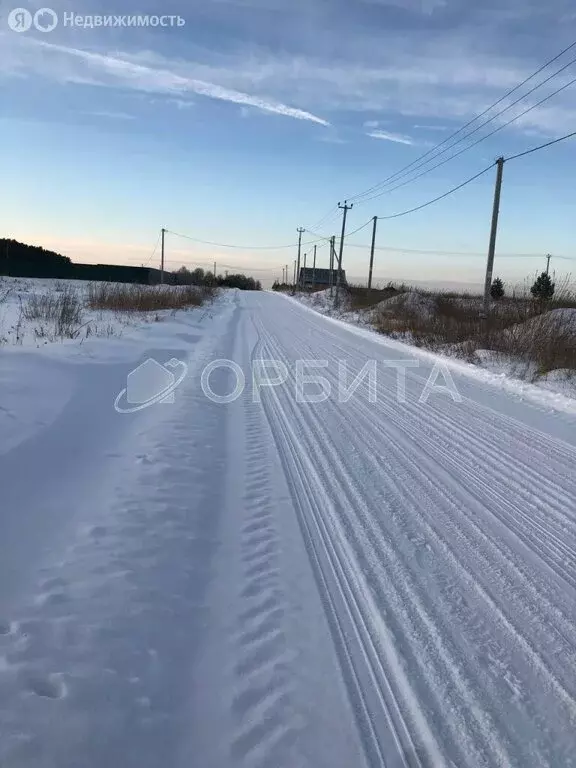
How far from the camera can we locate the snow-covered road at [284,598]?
2.35 metres

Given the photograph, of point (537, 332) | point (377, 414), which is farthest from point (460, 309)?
point (377, 414)

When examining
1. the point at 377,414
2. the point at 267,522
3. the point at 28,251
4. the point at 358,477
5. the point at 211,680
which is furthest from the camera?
the point at 28,251

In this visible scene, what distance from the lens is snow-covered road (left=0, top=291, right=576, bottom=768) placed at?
2.35m

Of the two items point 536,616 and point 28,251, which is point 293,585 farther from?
point 28,251

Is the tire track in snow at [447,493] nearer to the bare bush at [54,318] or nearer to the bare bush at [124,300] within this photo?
the bare bush at [54,318]

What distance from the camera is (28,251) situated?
2943 inches

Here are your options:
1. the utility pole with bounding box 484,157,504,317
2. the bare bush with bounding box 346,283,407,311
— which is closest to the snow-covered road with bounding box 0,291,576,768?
the utility pole with bounding box 484,157,504,317

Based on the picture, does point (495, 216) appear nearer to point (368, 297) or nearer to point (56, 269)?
point (368, 297)

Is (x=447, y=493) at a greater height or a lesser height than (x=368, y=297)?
lesser

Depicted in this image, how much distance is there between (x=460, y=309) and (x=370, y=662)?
23.0 m

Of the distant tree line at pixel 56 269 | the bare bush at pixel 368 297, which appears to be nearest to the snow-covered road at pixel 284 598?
the bare bush at pixel 368 297

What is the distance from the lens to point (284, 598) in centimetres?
329

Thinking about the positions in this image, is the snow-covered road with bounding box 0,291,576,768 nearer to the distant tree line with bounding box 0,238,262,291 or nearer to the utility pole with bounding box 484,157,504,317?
the utility pole with bounding box 484,157,504,317

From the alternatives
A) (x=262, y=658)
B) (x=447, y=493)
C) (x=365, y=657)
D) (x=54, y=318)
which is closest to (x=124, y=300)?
(x=54, y=318)
